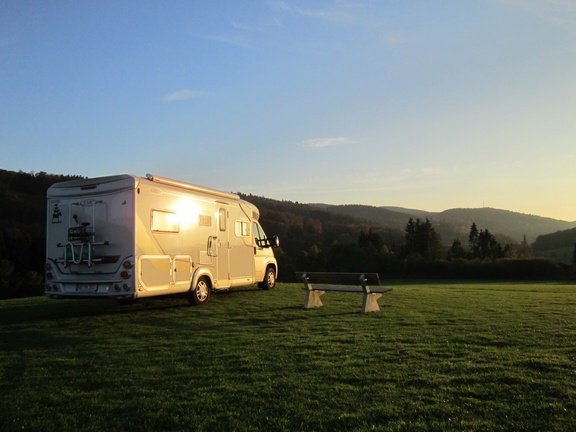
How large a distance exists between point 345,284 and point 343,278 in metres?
0.24

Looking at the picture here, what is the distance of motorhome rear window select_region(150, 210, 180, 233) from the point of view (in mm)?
11471

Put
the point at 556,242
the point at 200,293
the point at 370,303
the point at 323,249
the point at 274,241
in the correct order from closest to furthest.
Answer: the point at 370,303
the point at 200,293
the point at 274,241
the point at 323,249
the point at 556,242

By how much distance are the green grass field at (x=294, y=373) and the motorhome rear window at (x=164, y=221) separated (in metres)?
2.16

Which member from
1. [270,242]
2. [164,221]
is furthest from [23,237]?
[164,221]

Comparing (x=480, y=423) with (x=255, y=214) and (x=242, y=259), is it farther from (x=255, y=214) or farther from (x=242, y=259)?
(x=255, y=214)

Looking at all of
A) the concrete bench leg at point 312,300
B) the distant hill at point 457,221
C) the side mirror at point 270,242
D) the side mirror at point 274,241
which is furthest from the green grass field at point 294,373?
the distant hill at point 457,221

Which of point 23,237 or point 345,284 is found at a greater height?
point 23,237

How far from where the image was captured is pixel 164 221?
11750 millimetres

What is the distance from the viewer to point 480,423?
4164 mm

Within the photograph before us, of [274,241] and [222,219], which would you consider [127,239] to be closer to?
[222,219]

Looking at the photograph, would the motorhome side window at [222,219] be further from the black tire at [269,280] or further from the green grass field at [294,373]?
the green grass field at [294,373]

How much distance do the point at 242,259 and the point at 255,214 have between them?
1949mm

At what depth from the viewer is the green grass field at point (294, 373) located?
4.45 meters

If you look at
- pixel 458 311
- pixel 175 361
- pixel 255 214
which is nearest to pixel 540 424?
pixel 175 361
